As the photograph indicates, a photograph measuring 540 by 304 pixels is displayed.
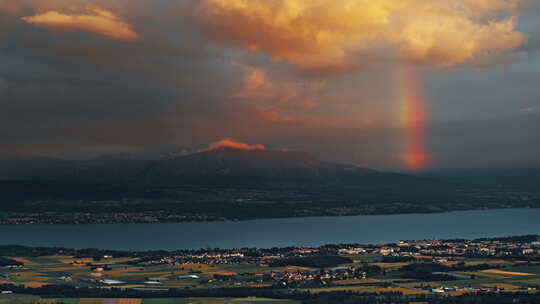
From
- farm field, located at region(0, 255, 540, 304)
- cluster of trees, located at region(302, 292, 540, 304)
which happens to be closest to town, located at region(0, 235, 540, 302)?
farm field, located at region(0, 255, 540, 304)

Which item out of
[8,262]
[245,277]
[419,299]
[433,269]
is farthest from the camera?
[8,262]

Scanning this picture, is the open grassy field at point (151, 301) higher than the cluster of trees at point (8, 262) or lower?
lower

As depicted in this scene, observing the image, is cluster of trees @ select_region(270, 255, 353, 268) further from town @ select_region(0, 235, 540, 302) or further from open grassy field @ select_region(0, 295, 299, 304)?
open grassy field @ select_region(0, 295, 299, 304)

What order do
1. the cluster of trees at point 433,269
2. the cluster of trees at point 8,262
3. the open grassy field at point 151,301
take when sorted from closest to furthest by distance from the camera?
the open grassy field at point 151,301
the cluster of trees at point 433,269
the cluster of trees at point 8,262

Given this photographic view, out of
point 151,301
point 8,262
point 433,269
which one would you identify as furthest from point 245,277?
point 8,262

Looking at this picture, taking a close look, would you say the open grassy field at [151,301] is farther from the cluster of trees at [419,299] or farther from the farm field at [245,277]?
the cluster of trees at [419,299]

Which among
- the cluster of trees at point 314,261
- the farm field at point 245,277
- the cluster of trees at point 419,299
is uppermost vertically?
the cluster of trees at point 314,261

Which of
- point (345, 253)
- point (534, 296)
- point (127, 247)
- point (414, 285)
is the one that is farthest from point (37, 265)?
point (534, 296)

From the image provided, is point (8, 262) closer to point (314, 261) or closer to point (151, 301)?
point (314, 261)

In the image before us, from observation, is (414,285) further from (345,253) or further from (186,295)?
(345,253)

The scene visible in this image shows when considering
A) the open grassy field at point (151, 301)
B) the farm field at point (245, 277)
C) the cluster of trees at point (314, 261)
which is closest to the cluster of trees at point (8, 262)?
the farm field at point (245, 277)

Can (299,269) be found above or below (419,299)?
above
